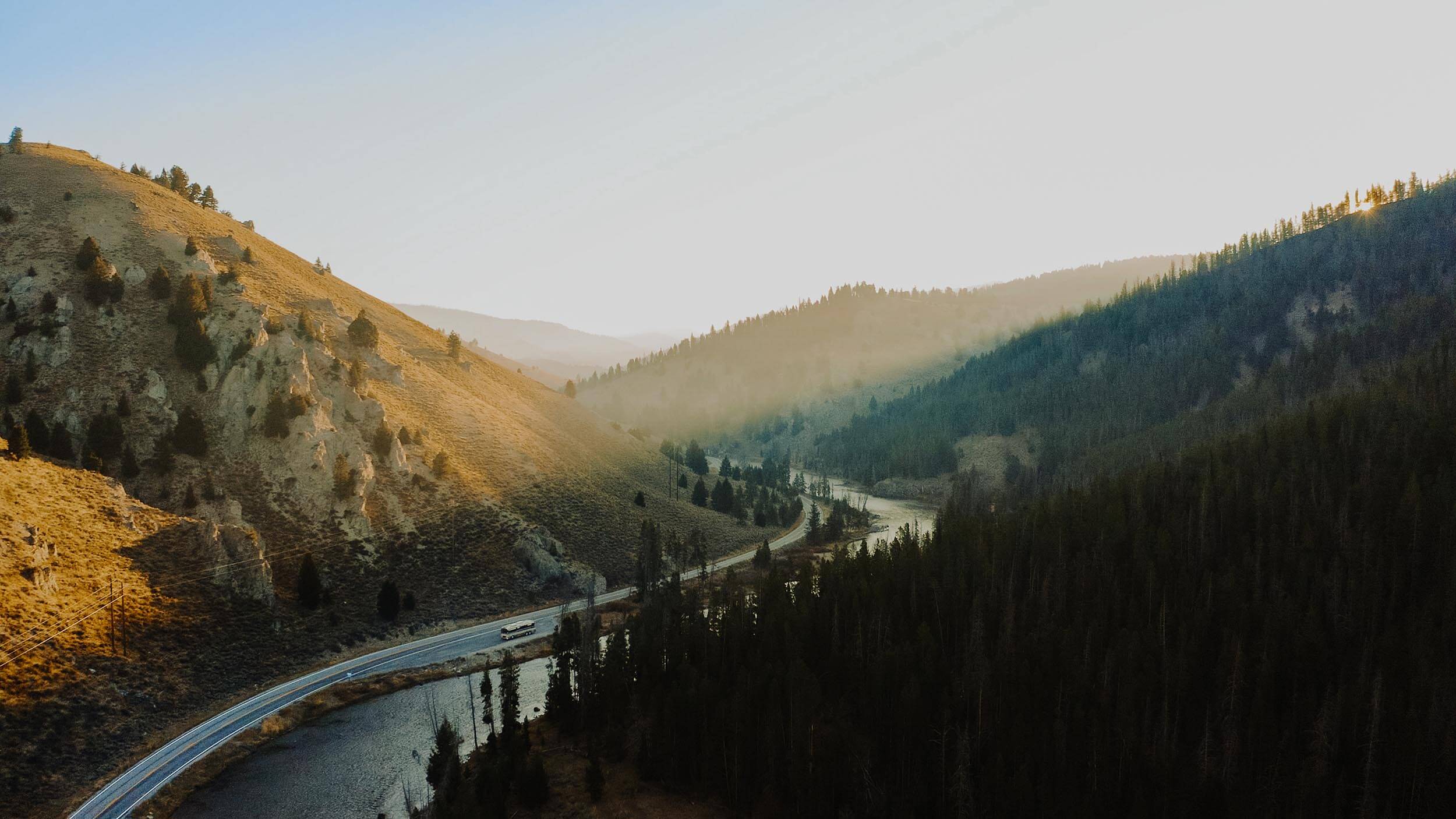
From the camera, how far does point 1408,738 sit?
153ft

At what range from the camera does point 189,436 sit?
88.0 meters

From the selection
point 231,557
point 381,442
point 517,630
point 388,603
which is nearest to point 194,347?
point 381,442

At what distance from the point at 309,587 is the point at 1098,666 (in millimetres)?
74899

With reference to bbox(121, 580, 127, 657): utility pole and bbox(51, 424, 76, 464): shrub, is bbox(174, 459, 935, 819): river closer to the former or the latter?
bbox(121, 580, 127, 657): utility pole

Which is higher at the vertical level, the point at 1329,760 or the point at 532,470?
the point at 532,470

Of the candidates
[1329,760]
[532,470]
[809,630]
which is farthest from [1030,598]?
[532,470]

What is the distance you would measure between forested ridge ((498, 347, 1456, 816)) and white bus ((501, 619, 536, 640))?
34.5ft

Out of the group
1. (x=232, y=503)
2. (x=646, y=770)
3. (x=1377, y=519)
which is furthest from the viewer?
(x=232, y=503)

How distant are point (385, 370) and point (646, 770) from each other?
3353 inches

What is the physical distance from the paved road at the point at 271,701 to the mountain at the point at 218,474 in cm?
231

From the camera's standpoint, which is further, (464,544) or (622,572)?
(622,572)

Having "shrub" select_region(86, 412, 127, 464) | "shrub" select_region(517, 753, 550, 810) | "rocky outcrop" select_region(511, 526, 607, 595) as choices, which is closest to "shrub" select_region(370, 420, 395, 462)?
"rocky outcrop" select_region(511, 526, 607, 595)

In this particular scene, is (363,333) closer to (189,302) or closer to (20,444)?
(189,302)

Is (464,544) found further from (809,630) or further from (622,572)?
(809,630)
